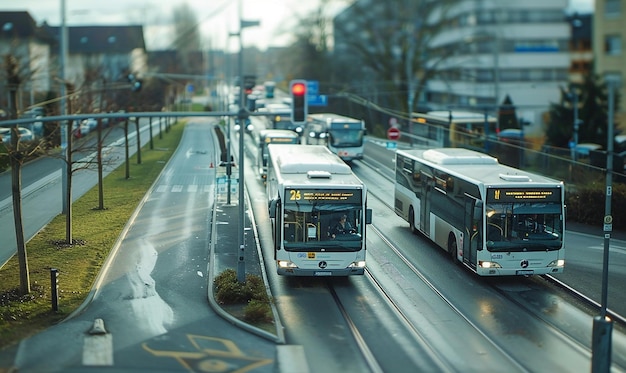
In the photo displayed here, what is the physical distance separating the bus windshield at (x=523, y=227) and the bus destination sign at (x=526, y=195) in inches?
5.2

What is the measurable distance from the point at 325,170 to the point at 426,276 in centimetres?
423

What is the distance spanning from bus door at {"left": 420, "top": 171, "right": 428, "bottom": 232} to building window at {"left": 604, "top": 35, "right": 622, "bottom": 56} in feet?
143

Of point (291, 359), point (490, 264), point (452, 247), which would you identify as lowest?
point (291, 359)

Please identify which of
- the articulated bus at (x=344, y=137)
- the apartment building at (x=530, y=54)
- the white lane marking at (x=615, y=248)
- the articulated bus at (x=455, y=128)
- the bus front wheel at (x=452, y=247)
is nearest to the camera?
the bus front wheel at (x=452, y=247)

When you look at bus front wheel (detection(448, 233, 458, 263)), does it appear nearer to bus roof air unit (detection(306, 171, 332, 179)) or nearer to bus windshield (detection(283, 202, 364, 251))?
bus windshield (detection(283, 202, 364, 251))

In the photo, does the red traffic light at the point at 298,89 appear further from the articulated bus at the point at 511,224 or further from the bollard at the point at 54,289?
the bollard at the point at 54,289

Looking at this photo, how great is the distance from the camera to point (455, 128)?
197 ft

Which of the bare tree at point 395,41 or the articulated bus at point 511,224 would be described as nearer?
the articulated bus at point 511,224

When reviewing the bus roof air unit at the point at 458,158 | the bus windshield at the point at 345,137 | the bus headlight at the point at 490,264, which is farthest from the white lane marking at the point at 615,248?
the bus windshield at the point at 345,137

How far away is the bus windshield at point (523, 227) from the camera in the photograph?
21875 millimetres

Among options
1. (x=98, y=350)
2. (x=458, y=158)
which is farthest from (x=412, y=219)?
(x=98, y=350)

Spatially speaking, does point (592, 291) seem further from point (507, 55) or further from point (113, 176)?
point (507, 55)

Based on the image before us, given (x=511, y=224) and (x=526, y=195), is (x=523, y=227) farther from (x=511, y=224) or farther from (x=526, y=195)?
(x=526, y=195)

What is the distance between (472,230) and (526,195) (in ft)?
5.73
